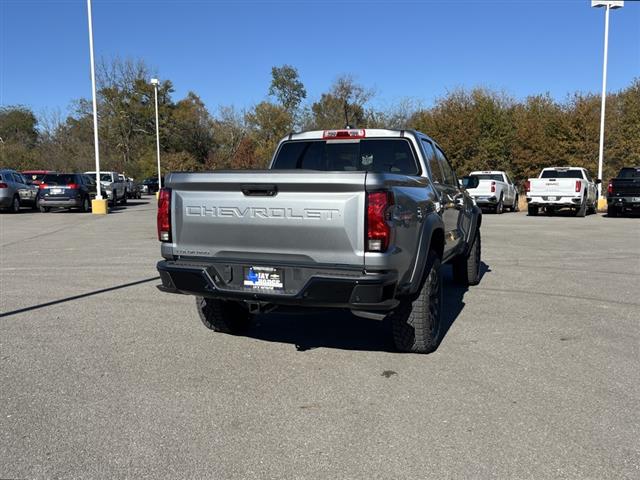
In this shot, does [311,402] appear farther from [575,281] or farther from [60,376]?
[575,281]

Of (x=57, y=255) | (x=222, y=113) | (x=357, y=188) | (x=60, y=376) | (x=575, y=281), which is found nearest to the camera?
(x=357, y=188)

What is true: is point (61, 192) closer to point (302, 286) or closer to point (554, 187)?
point (554, 187)

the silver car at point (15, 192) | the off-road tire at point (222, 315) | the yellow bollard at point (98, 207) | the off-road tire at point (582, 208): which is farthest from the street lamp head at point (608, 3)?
the off-road tire at point (222, 315)

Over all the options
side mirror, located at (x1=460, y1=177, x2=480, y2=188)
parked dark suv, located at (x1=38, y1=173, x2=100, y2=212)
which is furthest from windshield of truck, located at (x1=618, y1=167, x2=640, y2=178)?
parked dark suv, located at (x1=38, y1=173, x2=100, y2=212)

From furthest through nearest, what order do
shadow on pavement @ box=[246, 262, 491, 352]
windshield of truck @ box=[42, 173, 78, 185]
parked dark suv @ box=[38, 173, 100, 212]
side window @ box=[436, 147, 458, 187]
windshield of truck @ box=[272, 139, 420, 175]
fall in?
windshield of truck @ box=[42, 173, 78, 185]
parked dark suv @ box=[38, 173, 100, 212]
side window @ box=[436, 147, 458, 187]
windshield of truck @ box=[272, 139, 420, 175]
shadow on pavement @ box=[246, 262, 491, 352]

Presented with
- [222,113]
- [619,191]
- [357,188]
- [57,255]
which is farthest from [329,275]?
[222,113]

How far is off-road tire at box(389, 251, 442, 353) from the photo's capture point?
484 cm

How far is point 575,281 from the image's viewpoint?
850 cm

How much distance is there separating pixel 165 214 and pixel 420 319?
7.61ft

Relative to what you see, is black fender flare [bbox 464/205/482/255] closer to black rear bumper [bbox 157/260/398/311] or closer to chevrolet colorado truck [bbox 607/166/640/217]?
black rear bumper [bbox 157/260/398/311]

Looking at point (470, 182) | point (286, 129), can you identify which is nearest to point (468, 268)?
point (470, 182)

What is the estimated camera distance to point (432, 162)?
20.4 ft

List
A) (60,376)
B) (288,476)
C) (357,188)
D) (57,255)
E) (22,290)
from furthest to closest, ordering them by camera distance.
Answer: (57,255) → (22,290) → (60,376) → (357,188) → (288,476)

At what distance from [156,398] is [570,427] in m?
2.79
